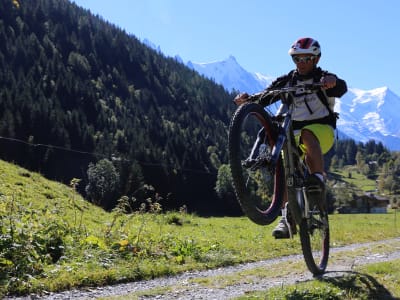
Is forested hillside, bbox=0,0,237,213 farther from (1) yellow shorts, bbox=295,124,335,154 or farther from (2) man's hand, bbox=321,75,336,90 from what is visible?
(2) man's hand, bbox=321,75,336,90

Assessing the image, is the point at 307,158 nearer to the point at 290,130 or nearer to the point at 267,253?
the point at 290,130

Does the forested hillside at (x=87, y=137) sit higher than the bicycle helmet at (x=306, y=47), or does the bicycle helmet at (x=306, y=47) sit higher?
the forested hillside at (x=87, y=137)

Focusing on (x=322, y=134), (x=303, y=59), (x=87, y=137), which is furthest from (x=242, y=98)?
(x=87, y=137)

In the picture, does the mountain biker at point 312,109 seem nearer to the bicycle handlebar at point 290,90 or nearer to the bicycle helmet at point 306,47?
the bicycle helmet at point 306,47

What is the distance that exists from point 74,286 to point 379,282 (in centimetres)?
462

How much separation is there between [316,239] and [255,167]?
9.96 feet

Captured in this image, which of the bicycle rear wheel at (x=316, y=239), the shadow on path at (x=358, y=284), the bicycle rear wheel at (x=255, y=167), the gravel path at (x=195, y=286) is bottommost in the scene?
the gravel path at (x=195, y=286)

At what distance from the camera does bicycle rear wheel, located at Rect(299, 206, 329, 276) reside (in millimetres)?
6875

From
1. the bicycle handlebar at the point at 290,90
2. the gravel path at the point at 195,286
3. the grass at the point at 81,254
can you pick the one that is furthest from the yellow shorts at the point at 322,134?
the grass at the point at 81,254

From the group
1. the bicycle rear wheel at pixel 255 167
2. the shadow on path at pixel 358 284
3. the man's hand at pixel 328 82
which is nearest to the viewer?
the bicycle rear wheel at pixel 255 167

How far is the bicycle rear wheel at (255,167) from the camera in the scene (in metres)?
5.50

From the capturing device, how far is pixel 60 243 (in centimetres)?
848

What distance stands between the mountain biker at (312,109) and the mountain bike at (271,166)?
6.4 inches

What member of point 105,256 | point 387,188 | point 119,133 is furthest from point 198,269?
point 387,188
